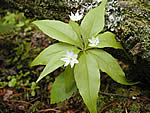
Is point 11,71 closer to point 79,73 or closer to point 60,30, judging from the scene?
point 60,30

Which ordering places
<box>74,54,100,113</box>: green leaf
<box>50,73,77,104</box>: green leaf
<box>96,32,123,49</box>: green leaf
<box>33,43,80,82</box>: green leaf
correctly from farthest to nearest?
<box>50,73,77,104</box>: green leaf → <box>96,32,123,49</box>: green leaf → <box>33,43,80,82</box>: green leaf → <box>74,54,100,113</box>: green leaf

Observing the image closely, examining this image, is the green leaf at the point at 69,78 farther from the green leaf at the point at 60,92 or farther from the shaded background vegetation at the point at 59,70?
the shaded background vegetation at the point at 59,70

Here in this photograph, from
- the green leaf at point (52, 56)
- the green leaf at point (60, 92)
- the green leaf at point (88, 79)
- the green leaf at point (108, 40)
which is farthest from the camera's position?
the green leaf at point (60, 92)

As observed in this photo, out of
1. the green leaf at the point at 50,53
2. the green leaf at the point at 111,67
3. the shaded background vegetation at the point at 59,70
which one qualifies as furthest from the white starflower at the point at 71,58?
the shaded background vegetation at the point at 59,70

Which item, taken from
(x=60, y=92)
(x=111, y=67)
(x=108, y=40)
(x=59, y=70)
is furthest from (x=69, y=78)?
(x=59, y=70)

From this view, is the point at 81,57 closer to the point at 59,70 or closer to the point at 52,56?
the point at 52,56

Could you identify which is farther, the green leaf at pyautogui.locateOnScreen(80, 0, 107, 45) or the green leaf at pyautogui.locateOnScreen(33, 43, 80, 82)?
the green leaf at pyautogui.locateOnScreen(80, 0, 107, 45)

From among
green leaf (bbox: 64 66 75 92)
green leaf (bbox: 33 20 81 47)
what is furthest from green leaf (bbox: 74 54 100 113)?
green leaf (bbox: 33 20 81 47)

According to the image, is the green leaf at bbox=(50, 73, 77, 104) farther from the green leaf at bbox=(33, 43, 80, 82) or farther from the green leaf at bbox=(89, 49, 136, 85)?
the green leaf at bbox=(89, 49, 136, 85)

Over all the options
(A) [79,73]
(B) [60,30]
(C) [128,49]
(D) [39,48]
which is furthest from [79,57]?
(D) [39,48]
